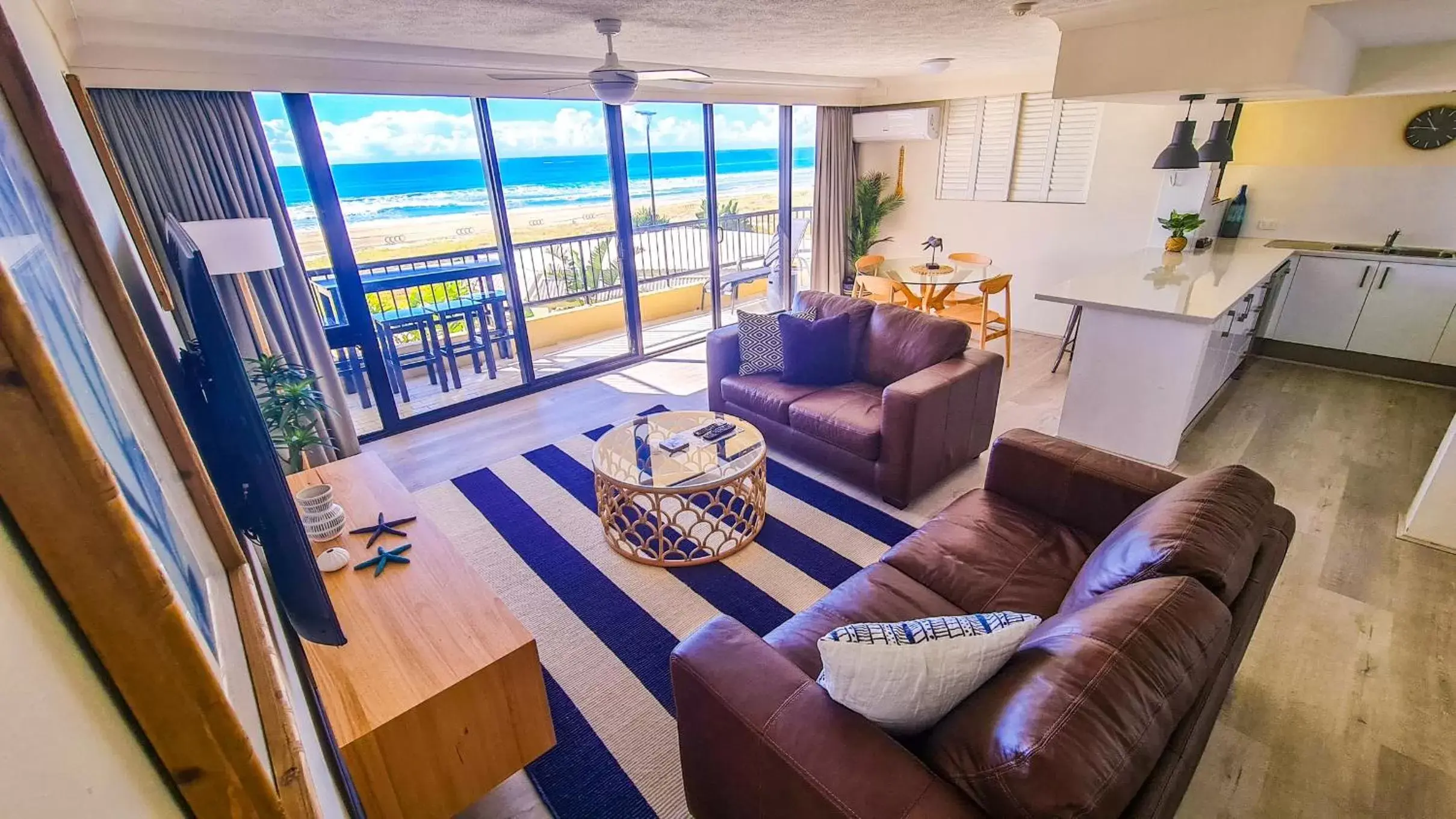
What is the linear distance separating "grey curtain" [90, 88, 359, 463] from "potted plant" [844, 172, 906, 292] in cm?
461

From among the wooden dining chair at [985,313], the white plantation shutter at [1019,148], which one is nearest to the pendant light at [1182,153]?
the wooden dining chair at [985,313]

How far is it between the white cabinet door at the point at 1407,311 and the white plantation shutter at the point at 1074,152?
1.97 meters

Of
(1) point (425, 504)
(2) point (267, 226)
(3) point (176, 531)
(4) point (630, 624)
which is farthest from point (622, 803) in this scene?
(2) point (267, 226)

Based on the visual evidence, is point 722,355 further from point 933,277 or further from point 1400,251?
point 1400,251

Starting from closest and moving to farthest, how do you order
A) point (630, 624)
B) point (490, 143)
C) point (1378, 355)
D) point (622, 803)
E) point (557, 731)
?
point (622, 803)
point (557, 731)
point (630, 624)
point (490, 143)
point (1378, 355)

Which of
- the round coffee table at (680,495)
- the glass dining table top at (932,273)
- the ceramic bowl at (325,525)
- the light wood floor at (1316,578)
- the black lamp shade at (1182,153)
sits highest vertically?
the black lamp shade at (1182,153)

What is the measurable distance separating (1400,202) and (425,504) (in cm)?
658

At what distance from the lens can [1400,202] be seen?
420 centimetres

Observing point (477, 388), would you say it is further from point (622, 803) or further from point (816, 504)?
point (622, 803)

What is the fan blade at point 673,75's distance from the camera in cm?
260

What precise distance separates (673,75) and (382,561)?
87.5 inches

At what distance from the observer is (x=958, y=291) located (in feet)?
17.4

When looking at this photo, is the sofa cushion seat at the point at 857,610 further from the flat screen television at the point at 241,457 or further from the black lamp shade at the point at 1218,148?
→ the black lamp shade at the point at 1218,148

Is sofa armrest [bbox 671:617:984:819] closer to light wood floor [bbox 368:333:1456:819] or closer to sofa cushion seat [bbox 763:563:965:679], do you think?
sofa cushion seat [bbox 763:563:965:679]
